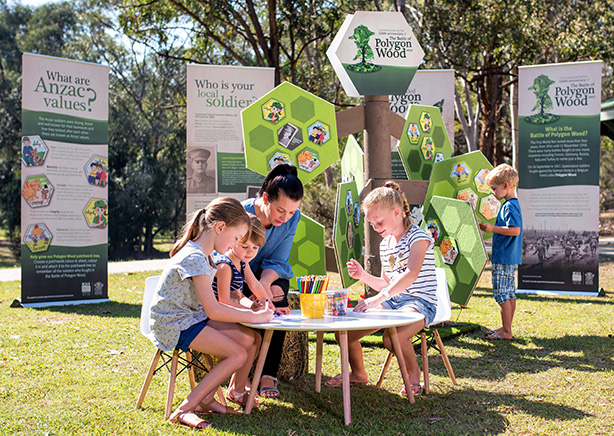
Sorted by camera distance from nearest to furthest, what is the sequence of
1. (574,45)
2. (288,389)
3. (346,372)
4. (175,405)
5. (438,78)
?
(346,372)
(175,405)
(288,389)
(438,78)
(574,45)

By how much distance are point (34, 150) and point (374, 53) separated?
4181 millimetres

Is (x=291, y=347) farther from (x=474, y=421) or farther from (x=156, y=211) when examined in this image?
(x=156, y=211)

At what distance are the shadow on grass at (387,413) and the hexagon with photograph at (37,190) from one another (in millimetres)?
4629

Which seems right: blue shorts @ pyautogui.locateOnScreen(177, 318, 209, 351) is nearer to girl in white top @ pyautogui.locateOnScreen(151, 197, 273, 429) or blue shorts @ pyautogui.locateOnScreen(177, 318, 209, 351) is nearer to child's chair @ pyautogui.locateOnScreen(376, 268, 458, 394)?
girl in white top @ pyautogui.locateOnScreen(151, 197, 273, 429)

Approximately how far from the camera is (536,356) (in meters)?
4.44

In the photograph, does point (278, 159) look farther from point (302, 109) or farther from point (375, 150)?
point (375, 150)

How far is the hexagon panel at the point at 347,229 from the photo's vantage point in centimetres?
456

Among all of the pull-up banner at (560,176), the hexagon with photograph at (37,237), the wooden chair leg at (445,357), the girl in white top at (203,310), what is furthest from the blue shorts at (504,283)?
the hexagon with photograph at (37,237)

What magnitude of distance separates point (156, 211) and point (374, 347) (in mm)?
16838

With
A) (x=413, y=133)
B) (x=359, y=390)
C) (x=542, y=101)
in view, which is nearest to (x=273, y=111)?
(x=413, y=133)

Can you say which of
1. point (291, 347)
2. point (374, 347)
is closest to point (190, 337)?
point (291, 347)

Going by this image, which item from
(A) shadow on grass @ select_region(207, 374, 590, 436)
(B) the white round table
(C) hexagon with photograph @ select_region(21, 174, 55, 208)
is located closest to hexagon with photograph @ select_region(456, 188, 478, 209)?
(A) shadow on grass @ select_region(207, 374, 590, 436)

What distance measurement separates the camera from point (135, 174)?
65.1 ft

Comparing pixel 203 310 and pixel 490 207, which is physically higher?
pixel 490 207
